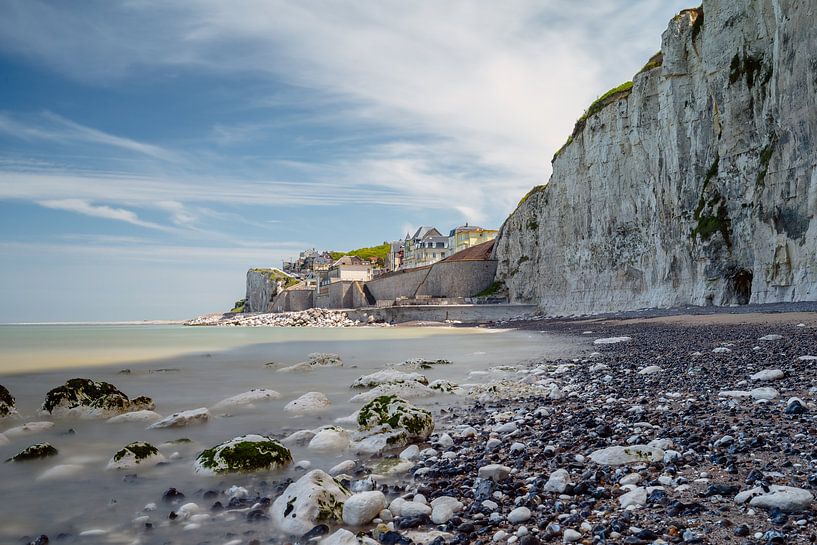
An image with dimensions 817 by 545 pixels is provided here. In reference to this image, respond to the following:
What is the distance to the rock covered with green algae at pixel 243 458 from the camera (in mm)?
5711

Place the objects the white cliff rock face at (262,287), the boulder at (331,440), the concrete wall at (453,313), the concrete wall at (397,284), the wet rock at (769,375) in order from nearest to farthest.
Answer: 1. the boulder at (331,440)
2. the wet rock at (769,375)
3. the concrete wall at (453,313)
4. the concrete wall at (397,284)
5. the white cliff rock face at (262,287)

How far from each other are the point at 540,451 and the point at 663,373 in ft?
18.3

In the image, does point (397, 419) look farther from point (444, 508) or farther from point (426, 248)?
point (426, 248)

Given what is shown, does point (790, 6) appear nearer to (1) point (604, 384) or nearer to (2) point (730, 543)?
(1) point (604, 384)

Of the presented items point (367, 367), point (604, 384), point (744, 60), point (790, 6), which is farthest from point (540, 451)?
point (744, 60)

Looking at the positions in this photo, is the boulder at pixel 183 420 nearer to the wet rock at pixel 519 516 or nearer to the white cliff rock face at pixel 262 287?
the wet rock at pixel 519 516

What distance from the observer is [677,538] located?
10.5ft

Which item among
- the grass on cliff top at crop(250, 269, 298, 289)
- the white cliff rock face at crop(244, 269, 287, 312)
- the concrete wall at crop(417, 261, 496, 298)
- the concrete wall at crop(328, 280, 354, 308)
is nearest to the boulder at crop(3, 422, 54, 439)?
the concrete wall at crop(417, 261, 496, 298)

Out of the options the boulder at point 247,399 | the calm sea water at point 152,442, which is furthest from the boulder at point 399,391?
the boulder at point 247,399

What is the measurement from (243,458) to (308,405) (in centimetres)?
362

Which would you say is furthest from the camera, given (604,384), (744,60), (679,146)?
(679,146)

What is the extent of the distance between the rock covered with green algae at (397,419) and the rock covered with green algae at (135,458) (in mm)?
2584

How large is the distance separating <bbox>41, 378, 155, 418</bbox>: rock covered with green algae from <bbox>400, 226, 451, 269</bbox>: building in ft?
320

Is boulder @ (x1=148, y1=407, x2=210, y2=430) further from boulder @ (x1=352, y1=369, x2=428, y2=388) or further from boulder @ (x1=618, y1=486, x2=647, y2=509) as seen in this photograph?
boulder @ (x1=618, y1=486, x2=647, y2=509)
